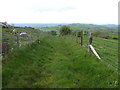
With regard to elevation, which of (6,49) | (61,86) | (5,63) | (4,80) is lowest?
(61,86)

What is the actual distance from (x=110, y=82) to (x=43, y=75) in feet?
9.41

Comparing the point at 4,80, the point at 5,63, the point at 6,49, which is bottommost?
the point at 4,80

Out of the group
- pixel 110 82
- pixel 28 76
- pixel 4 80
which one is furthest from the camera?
pixel 28 76

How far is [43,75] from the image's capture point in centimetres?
586

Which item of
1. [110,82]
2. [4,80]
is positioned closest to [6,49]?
[4,80]

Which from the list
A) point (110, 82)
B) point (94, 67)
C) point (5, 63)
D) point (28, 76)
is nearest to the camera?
point (110, 82)

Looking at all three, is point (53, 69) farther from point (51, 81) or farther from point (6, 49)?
point (6, 49)

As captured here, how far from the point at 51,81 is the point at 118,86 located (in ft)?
8.45

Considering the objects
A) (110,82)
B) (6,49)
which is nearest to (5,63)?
(6,49)

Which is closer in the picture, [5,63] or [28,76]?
[28,76]

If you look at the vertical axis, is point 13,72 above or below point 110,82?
above

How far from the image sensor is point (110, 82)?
5012 millimetres

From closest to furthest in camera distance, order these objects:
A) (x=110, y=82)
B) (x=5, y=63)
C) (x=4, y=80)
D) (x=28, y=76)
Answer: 1. (x=4, y=80)
2. (x=110, y=82)
3. (x=28, y=76)
4. (x=5, y=63)

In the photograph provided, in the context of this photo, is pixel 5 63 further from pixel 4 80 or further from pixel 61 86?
pixel 61 86
